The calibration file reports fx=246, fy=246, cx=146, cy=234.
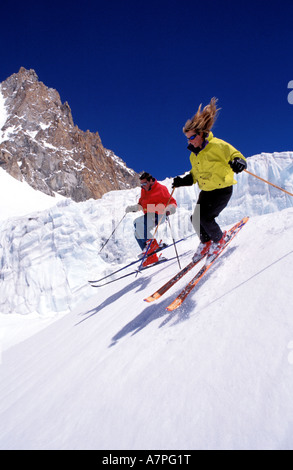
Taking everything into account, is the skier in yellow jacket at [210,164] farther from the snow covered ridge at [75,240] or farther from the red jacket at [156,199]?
the snow covered ridge at [75,240]

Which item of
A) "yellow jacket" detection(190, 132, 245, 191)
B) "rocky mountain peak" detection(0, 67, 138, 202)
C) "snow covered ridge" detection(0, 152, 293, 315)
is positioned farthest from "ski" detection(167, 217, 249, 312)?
"rocky mountain peak" detection(0, 67, 138, 202)

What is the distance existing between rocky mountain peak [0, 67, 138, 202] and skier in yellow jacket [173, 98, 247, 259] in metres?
60.3

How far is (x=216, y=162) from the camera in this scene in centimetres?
271

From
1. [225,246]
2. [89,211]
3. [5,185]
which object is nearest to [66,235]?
[89,211]

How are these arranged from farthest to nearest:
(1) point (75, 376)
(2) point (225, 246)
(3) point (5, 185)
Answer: (3) point (5, 185), (2) point (225, 246), (1) point (75, 376)

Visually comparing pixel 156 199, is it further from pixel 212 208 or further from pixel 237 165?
pixel 237 165

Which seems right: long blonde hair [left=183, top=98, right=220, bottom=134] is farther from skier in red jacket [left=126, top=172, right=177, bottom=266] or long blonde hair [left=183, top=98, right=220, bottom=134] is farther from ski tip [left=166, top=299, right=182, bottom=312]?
skier in red jacket [left=126, top=172, right=177, bottom=266]

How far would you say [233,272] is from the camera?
7.57 ft

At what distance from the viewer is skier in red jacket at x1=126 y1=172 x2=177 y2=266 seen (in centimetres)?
490

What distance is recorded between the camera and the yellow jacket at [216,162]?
269cm

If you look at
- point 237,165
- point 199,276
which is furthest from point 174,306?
point 237,165

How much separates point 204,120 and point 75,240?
1223 centimetres
